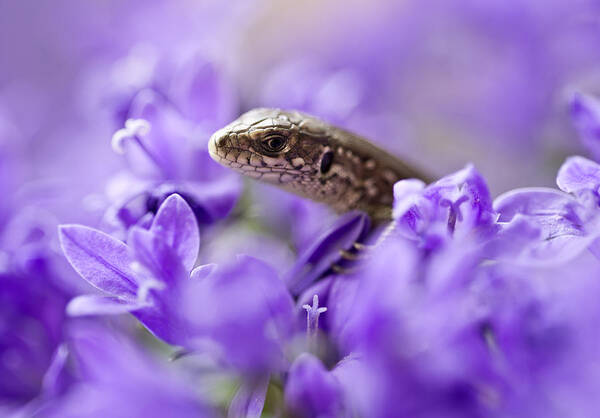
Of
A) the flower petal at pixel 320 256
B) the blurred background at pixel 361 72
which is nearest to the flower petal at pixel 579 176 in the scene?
the flower petal at pixel 320 256

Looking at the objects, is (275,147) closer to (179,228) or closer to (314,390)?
(179,228)

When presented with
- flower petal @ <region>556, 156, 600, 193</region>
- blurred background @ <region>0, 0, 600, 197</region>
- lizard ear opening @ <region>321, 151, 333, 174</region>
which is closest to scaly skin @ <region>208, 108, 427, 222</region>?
lizard ear opening @ <region>321, 151, 333, 174</region>

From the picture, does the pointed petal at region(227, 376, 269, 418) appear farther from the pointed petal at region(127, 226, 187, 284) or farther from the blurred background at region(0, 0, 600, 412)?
the blurred background at region(0, 0, 600, 412)

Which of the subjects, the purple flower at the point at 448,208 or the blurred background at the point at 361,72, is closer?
the purple flower at the point at 448,208

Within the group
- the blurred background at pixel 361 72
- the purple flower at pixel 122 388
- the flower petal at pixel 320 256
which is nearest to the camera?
the purple flower at pixel 122 388

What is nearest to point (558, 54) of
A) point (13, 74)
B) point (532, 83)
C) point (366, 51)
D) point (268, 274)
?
point (532, 83)

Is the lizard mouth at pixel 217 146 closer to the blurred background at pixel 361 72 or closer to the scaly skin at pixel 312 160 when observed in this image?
the scaly skin at pixel 312 160

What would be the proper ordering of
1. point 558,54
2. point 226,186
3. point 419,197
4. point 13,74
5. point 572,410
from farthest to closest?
point 13,74, point 558,54, point 226,186, point 419,197, point 572,410

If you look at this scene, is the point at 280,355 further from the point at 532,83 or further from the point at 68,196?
the point at 532,83
